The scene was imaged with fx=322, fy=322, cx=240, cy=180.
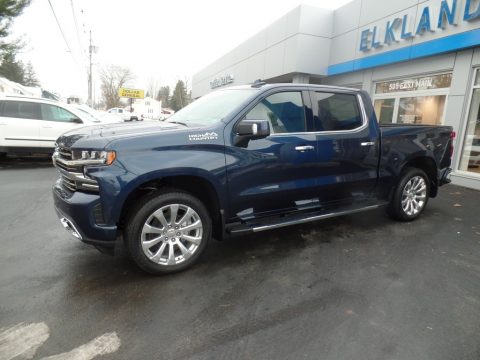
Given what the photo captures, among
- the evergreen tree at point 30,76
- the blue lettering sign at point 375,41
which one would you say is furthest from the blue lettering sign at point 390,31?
the evergreen tree at point 30,76

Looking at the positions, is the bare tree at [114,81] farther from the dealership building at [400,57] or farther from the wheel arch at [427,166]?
the wheel arch at [427,166]

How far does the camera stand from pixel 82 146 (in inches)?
110

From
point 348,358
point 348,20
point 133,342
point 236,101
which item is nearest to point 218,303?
point 133,342

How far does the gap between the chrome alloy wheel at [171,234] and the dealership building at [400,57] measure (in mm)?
7606

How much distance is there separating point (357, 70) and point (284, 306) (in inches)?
426

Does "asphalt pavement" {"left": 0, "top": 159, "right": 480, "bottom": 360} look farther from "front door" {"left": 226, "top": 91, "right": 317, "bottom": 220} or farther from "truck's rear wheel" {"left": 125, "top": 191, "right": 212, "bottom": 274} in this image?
"front door" {"left": 226, "top": 91, "right": 317, "bottom": 220}

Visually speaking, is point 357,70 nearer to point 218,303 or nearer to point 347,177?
point 347,177

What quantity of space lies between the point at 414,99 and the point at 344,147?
7.14 metres

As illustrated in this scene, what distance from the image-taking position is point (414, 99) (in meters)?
9.66

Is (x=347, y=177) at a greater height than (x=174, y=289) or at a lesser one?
greater

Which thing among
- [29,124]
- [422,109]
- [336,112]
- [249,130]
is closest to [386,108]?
[422,109]

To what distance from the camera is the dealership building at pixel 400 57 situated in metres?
7.90

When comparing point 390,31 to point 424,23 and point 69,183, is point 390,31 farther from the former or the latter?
point 69,183

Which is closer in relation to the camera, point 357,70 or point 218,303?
point 218,303
